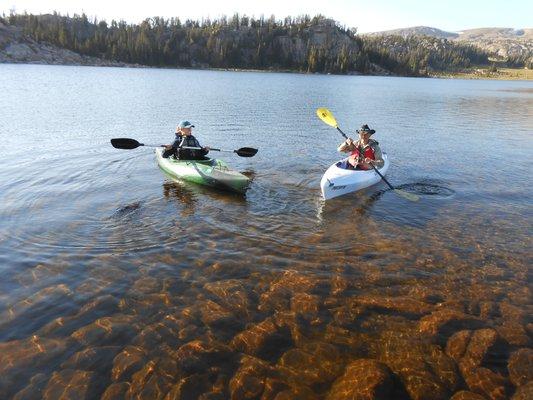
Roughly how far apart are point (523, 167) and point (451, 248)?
583 inches

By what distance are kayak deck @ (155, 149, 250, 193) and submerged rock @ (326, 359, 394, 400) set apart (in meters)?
9.57

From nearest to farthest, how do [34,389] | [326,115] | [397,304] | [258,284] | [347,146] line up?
[34,389]
[397,304]
[258,284]
[347,146]
[326,115]

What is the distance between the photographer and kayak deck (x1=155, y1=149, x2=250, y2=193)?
15.8 m

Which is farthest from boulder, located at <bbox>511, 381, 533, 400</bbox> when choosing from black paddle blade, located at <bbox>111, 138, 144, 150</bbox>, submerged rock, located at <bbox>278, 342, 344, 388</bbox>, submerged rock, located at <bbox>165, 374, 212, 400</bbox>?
black paddle blade, located at <bbox>111, 138, 144, 150</bbox>

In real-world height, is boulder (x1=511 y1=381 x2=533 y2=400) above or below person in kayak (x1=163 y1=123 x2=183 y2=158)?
below

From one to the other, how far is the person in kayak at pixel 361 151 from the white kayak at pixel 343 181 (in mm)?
409

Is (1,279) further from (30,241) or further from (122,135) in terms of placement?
(122,135)

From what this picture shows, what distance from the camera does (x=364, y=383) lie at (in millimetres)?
6891

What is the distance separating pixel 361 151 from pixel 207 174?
22.3 feet

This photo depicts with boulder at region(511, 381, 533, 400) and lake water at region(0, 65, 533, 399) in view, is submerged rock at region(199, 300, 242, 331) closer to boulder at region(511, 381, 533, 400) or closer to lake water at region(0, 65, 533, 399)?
lake water at region(0, 65, 533, 399)

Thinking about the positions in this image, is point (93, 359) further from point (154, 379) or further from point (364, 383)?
point (364, 383)

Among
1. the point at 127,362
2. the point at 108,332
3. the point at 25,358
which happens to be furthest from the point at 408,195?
the point at 25,358

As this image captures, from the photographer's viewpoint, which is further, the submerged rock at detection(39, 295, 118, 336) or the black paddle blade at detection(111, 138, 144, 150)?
the black paddle blade at detection(111, 138, 144, 150)

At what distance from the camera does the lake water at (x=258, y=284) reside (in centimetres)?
717
